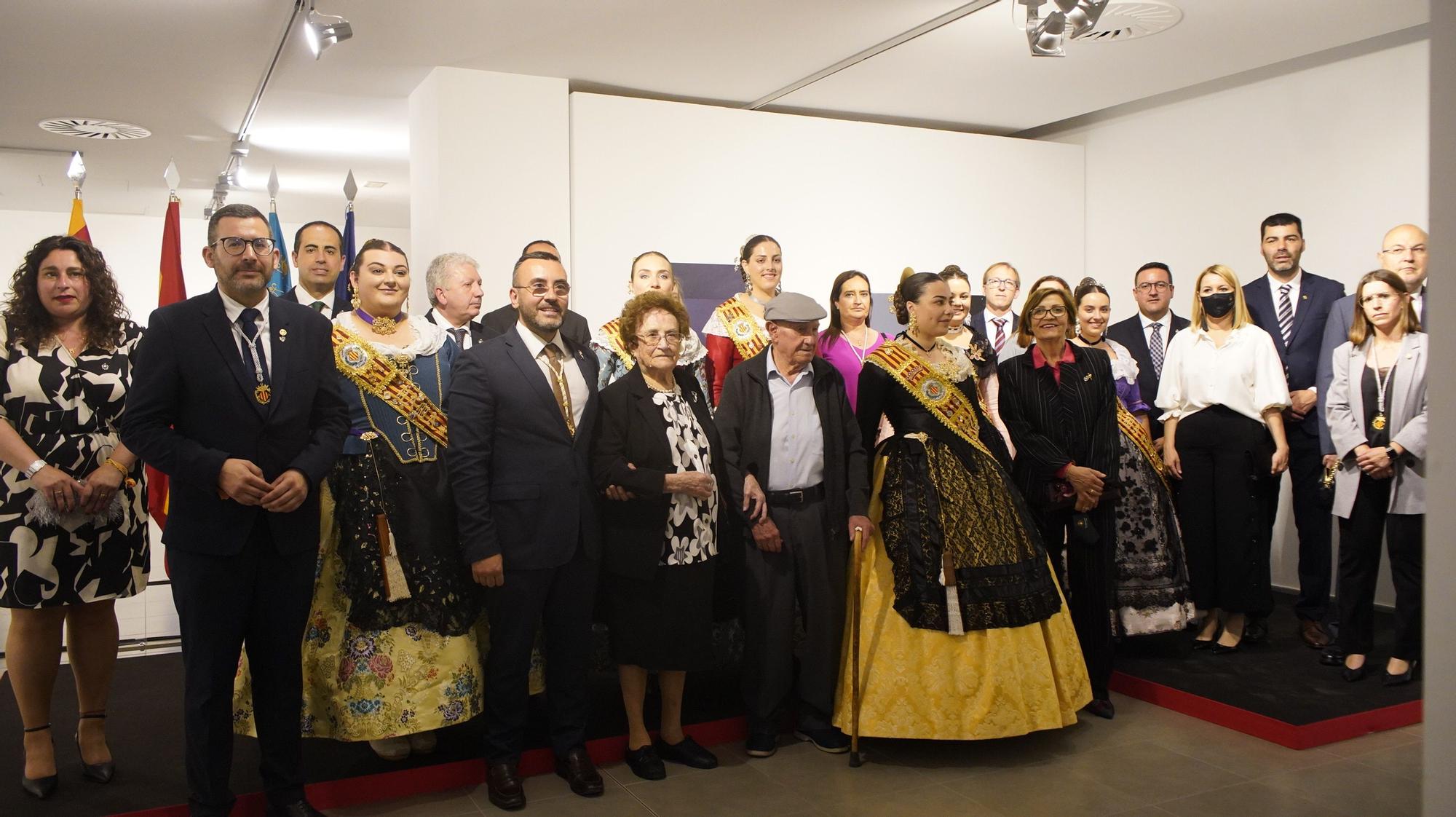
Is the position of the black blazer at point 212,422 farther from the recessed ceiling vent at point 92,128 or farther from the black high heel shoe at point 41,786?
the recessed ceiling vent at point 92,128

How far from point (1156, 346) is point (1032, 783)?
283 cm

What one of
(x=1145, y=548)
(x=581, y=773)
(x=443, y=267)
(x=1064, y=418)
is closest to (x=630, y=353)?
(x=443, y=267)

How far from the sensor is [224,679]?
2934 millimetres

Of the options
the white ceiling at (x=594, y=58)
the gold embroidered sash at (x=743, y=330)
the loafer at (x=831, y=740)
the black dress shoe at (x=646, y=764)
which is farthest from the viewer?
the white ceiling at (x=594, y=58)

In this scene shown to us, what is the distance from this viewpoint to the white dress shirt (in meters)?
3.44

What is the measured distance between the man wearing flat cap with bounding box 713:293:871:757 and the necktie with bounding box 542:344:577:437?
590mm

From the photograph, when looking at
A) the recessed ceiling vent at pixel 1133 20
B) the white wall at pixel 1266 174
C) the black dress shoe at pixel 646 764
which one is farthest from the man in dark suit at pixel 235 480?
the white wall at pixel 1266 174

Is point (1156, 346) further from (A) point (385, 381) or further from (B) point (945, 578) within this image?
(A) point (385, 381)

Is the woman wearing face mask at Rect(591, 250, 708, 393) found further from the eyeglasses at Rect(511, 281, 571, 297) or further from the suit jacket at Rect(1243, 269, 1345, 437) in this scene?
the suit jacket at Rect(1243, 269, 1345, 437)

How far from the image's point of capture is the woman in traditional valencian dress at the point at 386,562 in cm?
337

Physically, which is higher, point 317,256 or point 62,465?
point 317,256

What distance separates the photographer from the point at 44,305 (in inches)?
134

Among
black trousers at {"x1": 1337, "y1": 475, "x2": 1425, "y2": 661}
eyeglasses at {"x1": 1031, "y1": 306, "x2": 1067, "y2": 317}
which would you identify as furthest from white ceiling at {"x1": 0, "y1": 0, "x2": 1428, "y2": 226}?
black trousers at {"x1": 1337, "y1": 475, "x2": 1425, "y2": 661}

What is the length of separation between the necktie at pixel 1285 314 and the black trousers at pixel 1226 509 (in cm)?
89
